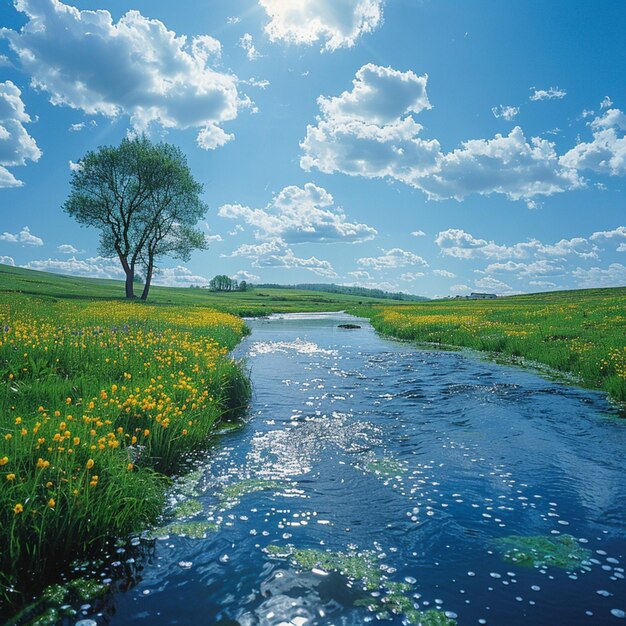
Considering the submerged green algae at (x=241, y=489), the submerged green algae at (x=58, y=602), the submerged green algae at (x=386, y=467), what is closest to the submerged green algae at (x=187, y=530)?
the submerged green algae at (x=241, y=489)

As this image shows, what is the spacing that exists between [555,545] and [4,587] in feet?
20.6

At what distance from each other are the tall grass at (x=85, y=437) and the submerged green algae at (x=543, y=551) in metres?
4.77

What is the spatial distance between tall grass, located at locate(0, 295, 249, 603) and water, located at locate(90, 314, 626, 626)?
30.0 inches

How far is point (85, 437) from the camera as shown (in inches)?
237

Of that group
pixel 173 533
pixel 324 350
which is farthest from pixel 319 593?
pixel 324 350

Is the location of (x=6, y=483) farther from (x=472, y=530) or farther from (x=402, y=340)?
(x=402, y=340)

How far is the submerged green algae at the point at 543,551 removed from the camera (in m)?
5.22

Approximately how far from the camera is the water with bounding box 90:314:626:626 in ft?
14.8

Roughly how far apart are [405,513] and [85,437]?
15.4 ft

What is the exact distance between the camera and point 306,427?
10.6 meters

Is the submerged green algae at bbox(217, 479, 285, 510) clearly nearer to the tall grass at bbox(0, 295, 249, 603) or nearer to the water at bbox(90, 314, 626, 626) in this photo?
the water at bbox(90, 314, 626, 626)

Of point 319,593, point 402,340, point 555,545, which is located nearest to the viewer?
point 319,593

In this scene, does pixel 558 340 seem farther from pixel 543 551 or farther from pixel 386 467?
pixel 543 551

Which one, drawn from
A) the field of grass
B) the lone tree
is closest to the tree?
the lone tree
